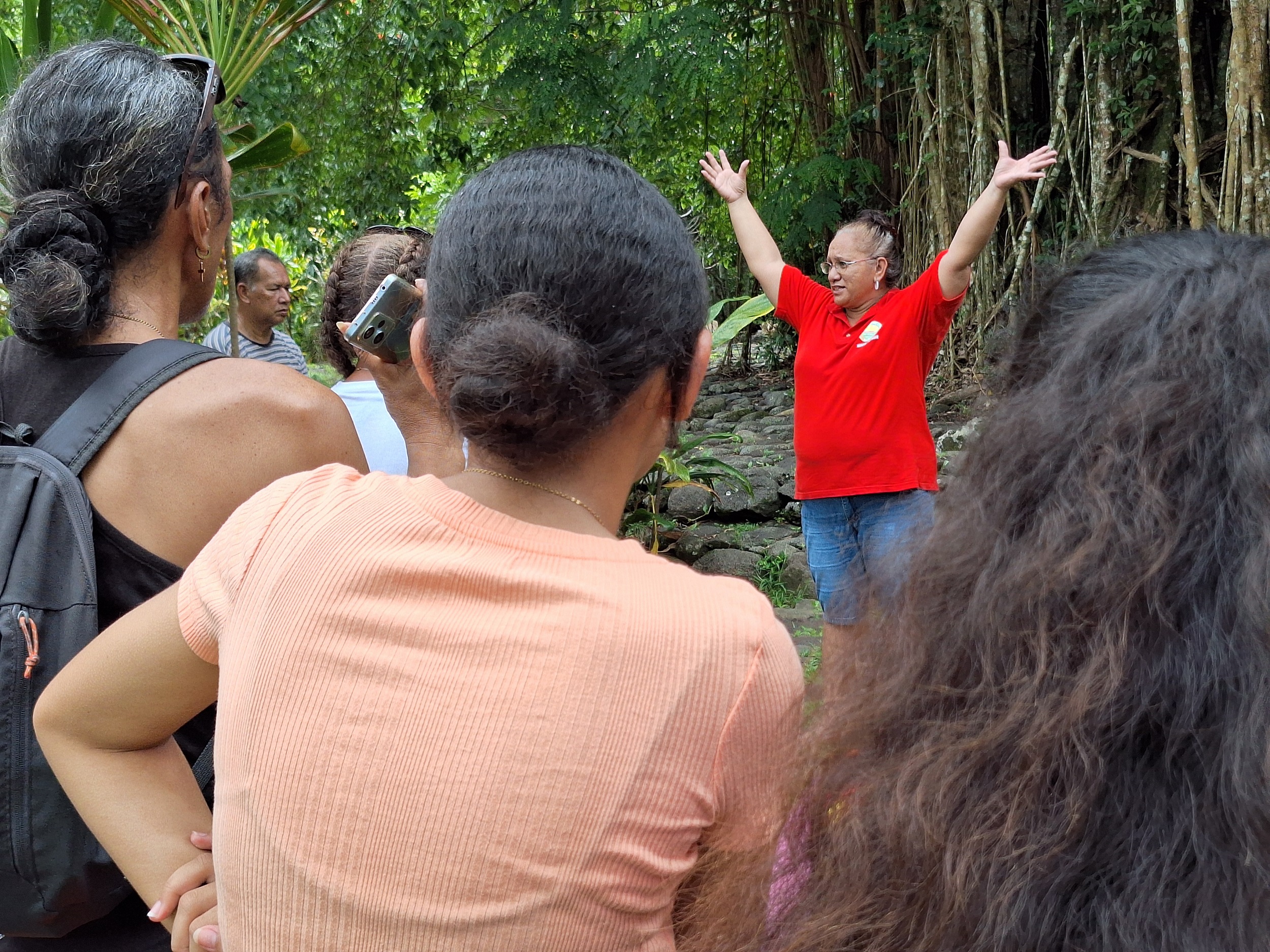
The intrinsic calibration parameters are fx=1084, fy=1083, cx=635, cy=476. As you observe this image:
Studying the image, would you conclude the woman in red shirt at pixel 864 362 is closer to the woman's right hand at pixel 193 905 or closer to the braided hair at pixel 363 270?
the braided hair at pixel 363 270

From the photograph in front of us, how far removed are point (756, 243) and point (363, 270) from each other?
181 cm

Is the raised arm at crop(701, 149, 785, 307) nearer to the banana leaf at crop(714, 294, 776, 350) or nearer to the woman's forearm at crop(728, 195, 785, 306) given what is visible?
the woman's forearm at crop(728, 195, 785, 306)

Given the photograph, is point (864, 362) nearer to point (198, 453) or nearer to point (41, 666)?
point (198, 453)

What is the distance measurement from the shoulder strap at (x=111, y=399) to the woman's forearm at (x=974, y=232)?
250 cm

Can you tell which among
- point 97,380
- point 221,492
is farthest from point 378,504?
point 97,380

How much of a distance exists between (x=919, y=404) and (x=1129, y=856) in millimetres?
3054

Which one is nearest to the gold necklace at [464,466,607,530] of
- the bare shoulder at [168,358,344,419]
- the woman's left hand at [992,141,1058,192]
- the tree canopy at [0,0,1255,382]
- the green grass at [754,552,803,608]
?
the bare shoulder at [168,358,344,419]

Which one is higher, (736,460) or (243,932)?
(243,932)

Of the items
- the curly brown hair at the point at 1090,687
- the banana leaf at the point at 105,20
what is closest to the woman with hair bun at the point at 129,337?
the curly brown hair at the point at 1090,687

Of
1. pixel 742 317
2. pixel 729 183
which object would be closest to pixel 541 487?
pixel 729 183

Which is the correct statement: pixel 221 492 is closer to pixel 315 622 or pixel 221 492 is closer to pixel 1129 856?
pixel 315 622

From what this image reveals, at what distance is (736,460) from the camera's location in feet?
23.0

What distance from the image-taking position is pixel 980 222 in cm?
323

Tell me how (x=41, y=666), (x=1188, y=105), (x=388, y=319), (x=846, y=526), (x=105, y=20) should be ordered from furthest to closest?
1. (x=1188, y=105)
2. (x=105, y=20)
3. (x=846, y=526)
4. (x=388, y=319)
5. (x=41, y=666)
